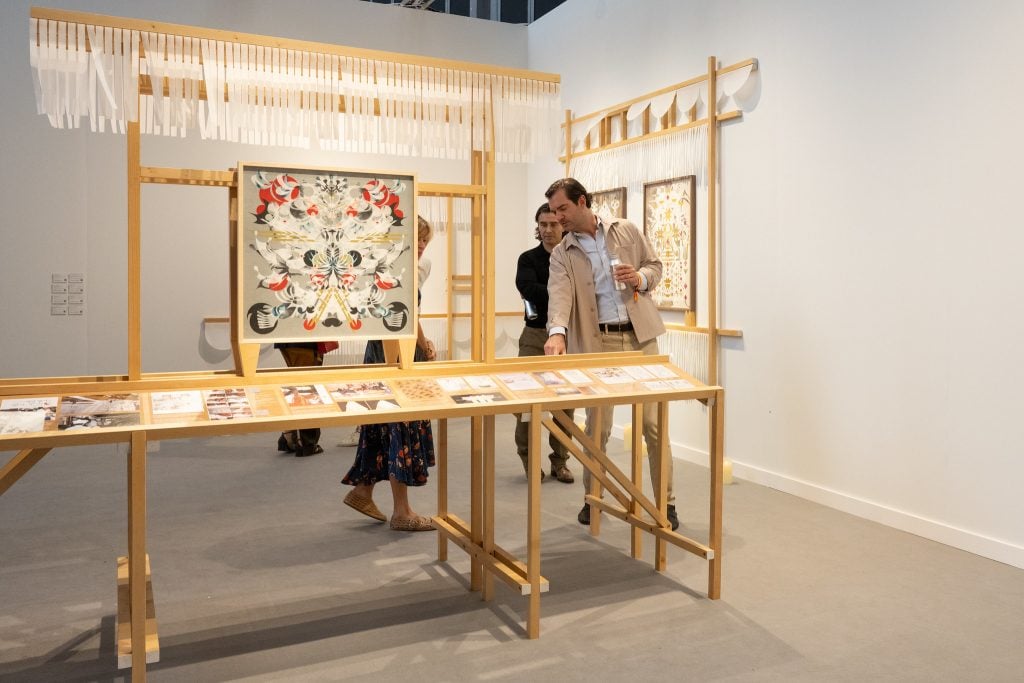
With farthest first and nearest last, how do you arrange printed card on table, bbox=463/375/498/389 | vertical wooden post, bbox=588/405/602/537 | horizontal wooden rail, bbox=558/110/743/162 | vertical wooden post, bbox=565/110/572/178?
vertical wooden post, bbox=565/110/572/178
horizontal wooden rail, bbox=558/110/743/162
vertical wooden post, bbox=588/405/602/537
printed card on table, bbox=463/375/498/389

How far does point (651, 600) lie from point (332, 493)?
7.23 ft

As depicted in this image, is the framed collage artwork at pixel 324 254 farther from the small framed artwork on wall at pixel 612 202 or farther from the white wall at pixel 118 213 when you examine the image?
the white wall at pixel 118 213

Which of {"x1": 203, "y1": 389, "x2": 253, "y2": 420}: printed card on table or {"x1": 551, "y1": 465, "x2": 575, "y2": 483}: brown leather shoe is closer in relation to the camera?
{"x1": 203, "y1": 389, "x2": 253, "y2": 420}: printed card on table

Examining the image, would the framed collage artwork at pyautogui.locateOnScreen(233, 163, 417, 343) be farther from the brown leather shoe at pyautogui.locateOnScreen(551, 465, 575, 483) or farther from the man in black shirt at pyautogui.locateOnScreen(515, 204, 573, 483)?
the brown leather shoe at pyautogui.locateOnScreen(551, 465, 575, 483)

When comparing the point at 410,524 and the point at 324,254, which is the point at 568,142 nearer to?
the point at 410,524

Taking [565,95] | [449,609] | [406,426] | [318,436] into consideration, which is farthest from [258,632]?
[565,95]

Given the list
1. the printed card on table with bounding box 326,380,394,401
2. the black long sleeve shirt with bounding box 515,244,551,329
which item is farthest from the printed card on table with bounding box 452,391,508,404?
the black long sleeve shirt with bounding box 515,244,551,329

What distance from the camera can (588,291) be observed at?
12.7ft

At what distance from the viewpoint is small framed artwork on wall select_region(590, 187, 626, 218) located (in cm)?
602

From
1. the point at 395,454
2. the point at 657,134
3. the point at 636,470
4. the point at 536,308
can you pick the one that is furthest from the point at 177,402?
the point at 657,134

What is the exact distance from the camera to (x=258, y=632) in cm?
287

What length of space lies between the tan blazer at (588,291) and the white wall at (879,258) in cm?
115

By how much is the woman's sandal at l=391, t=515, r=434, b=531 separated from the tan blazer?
1.07 meters

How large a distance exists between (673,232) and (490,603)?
3153mm
